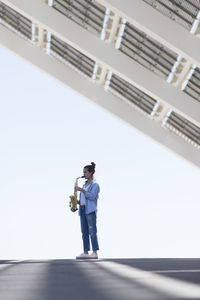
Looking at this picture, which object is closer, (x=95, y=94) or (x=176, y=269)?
(x=176, y=269)

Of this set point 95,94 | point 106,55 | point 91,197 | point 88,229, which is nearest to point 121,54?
point 106,55

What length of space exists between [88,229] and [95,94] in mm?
9905

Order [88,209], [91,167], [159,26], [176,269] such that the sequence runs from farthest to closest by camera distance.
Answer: [159,26]
[88,209]
[91,167]
[176,269]

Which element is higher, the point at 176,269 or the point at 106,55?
the point at 106,55

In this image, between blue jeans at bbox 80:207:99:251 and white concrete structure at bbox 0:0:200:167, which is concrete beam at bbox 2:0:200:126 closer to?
white concrete structure at bbox 0:0:200:167

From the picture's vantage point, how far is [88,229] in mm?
12352

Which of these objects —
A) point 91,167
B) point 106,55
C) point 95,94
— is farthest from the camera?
point 95,94

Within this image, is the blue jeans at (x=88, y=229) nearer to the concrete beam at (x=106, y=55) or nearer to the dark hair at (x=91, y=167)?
the dark hair at (x=91, y=167)

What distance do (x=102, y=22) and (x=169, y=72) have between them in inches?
87.1

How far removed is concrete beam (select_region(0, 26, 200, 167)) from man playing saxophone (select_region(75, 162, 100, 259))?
948cm

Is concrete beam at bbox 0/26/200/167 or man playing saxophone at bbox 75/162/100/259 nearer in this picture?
man playing saxophone at bbox 75/162/100/259

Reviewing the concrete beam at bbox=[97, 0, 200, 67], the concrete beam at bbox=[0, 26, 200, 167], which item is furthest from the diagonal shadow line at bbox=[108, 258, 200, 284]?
the concrete beam at bbox=[0, 26, 200, 167]

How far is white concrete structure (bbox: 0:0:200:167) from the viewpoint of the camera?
1565 centimetres

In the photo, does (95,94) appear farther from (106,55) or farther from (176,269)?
(176,269)
